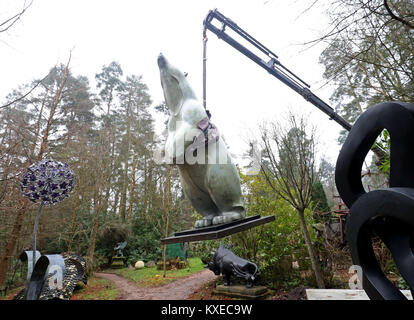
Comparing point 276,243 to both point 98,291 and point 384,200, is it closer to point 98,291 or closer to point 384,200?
point 98,291

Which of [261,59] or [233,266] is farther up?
[261,59]

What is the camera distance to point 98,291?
7254 mm

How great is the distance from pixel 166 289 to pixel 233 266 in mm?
2689

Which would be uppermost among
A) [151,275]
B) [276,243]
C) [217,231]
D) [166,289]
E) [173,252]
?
[217,231]

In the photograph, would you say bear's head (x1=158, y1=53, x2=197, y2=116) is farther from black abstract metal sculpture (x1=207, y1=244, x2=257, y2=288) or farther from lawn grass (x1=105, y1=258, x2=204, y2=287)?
lawn grass (x1=105, y1=258, x2=204, y2=287)

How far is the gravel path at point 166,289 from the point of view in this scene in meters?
6.49

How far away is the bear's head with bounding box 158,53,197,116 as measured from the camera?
2250 mm

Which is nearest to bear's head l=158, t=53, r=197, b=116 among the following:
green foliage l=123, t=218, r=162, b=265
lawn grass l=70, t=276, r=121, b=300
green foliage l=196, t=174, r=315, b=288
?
green foliage l=196, t=174, r=315, b=288

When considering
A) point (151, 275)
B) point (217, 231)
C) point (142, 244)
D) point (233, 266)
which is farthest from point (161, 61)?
point (142, 244)

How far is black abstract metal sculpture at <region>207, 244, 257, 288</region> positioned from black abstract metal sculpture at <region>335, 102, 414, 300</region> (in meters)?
5.49

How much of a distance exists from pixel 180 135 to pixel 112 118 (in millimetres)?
16570

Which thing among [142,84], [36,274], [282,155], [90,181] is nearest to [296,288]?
[282,155]

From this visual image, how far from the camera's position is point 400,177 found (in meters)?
0.85
